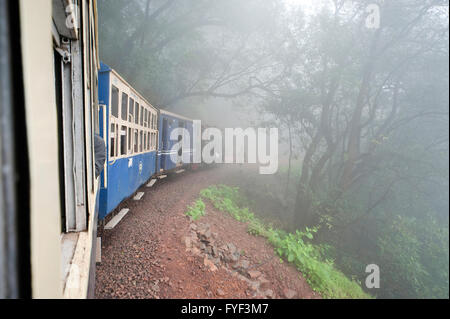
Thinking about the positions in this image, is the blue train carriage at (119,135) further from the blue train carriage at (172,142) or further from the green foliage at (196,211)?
the blue train carriage at (172,142)

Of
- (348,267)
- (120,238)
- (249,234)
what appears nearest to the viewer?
(120,238)

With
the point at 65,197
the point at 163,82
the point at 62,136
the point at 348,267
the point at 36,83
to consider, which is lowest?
the point at 348,267

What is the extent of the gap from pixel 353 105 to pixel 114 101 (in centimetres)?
1167

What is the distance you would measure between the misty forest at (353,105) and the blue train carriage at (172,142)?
261 centimetres

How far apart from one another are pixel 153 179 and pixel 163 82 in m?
6.83

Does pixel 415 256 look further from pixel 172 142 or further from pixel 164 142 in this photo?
pixel 164 142

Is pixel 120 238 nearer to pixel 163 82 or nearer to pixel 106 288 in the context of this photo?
pixel 106 288

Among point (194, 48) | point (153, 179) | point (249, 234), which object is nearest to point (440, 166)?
point (249, 234)

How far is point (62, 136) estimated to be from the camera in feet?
5.60

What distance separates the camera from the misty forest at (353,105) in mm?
8953

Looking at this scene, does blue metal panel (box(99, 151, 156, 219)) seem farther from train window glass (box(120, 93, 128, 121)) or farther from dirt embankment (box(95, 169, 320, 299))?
train window glass (box(120, 93, 128, 121))

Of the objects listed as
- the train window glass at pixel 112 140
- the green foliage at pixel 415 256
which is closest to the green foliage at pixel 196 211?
the train window glass at pixel 112 140

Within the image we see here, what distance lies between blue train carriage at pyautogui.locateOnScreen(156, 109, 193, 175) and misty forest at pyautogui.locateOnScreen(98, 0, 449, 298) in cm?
261
